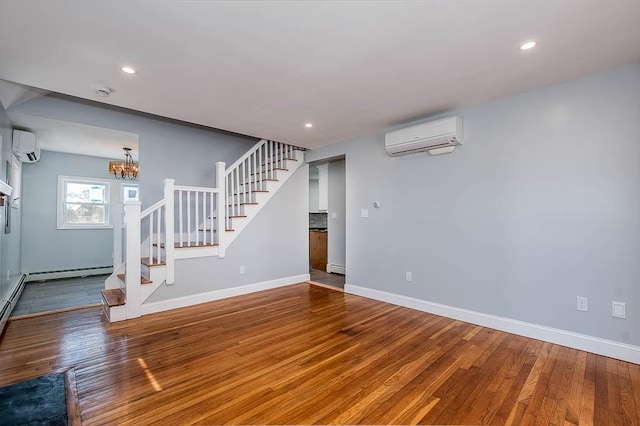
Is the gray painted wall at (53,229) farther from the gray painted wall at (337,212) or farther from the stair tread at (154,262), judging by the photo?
the gray painted wall at (337,212)

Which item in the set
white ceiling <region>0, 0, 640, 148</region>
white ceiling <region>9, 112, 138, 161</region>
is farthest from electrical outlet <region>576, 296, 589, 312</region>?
white ceiling <region>9, 112, 138, 161</region>

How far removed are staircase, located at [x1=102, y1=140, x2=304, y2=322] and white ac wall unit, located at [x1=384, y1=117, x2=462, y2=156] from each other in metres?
2.06

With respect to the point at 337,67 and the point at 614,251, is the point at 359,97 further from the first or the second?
the point at 614,251

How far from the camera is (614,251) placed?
98.3 inches

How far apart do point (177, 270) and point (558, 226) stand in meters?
4.30

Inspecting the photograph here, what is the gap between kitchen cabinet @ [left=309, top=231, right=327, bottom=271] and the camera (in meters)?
6.52

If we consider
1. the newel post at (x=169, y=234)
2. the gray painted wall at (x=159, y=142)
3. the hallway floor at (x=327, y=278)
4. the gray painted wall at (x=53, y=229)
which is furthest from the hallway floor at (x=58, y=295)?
the hallway floor at (x=327, y=278)

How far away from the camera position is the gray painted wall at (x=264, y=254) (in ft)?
13.2

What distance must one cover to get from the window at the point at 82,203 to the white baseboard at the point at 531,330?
6.18 meters

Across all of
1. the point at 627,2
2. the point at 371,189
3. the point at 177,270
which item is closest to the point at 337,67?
the point at 627,2

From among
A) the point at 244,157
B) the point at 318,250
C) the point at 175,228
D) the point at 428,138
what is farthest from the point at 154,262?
the point at 428,138

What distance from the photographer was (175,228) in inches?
182

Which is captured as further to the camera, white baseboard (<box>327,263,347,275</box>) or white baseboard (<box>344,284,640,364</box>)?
white baseboard (<box>327,263,347,275</box>)

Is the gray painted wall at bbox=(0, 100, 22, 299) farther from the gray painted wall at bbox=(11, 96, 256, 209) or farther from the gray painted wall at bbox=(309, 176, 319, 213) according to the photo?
the gray painted wall at bbox=(309, 176, 319, 213)
